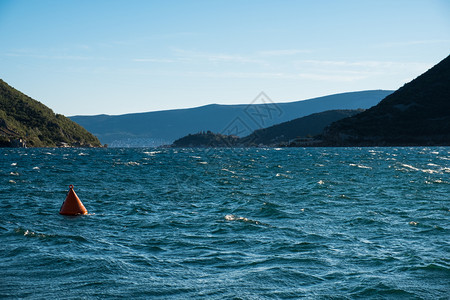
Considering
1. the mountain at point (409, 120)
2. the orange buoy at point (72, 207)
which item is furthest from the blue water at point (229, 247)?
the mountain at point (409, 120)

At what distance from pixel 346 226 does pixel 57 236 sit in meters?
9.08

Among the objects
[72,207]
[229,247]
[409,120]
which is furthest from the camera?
[409,120]

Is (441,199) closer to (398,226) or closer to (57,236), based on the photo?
(398,226)

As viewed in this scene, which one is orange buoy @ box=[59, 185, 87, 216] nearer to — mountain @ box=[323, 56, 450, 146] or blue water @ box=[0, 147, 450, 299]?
blue water @ box=[0, 147, 450, 299]

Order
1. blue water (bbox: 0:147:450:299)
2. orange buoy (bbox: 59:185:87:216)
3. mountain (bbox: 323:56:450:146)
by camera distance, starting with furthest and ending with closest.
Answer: mountain (bbox: 323:56:450:146) < orange buoy (bbox: 59:185:87:216) < blue water (bbox: 0:147:450:299)

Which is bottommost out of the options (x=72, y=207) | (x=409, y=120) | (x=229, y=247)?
(x=229, y=247)

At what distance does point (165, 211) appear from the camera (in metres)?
19.4

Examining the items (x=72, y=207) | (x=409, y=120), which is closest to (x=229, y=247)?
(x=72, y=207)

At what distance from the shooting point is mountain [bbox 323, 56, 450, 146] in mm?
154625

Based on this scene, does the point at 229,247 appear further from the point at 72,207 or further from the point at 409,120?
the point at 409,120

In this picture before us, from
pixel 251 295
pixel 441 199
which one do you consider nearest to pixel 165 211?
pixel 251 295

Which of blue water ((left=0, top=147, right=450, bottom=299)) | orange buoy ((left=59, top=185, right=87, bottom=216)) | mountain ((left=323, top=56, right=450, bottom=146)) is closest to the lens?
blue water ((left=0, top=147, right=450, bottom=299))

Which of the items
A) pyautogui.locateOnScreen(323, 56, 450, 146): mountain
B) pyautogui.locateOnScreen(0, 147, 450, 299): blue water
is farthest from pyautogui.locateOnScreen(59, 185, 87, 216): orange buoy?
pyautogui.locateOnScreen(323, 56, 450, 146): mountain

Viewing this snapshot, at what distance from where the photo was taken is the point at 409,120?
164 metres
